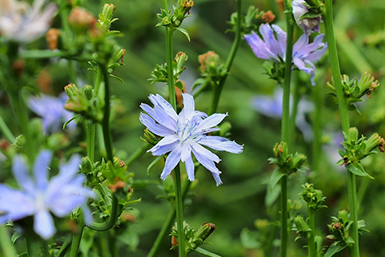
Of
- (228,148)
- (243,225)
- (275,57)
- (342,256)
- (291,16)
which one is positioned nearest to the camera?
(228,148)

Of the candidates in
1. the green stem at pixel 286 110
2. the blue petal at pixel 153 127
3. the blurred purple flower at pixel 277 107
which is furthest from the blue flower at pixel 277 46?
the blurred purple flower at pixel 277 107

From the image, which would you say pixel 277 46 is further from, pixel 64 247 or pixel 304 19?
pixel 64 247

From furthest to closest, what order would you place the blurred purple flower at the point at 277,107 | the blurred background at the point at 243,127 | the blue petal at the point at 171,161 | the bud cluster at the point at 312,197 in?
the blurred purple flower at the point at 277,107 < the blurred background at the point at 243,127 < the bud cluster at the point at 312,197 < the blue petal at the point at 171,161

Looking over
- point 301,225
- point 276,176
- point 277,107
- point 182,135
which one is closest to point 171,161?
point 182,135

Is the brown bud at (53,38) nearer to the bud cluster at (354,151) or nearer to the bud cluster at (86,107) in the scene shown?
the bud cluster at (86,107)

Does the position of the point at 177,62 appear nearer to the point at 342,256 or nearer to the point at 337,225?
the point at 337,225

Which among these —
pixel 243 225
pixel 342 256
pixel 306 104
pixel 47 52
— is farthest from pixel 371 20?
pixel 47 52
